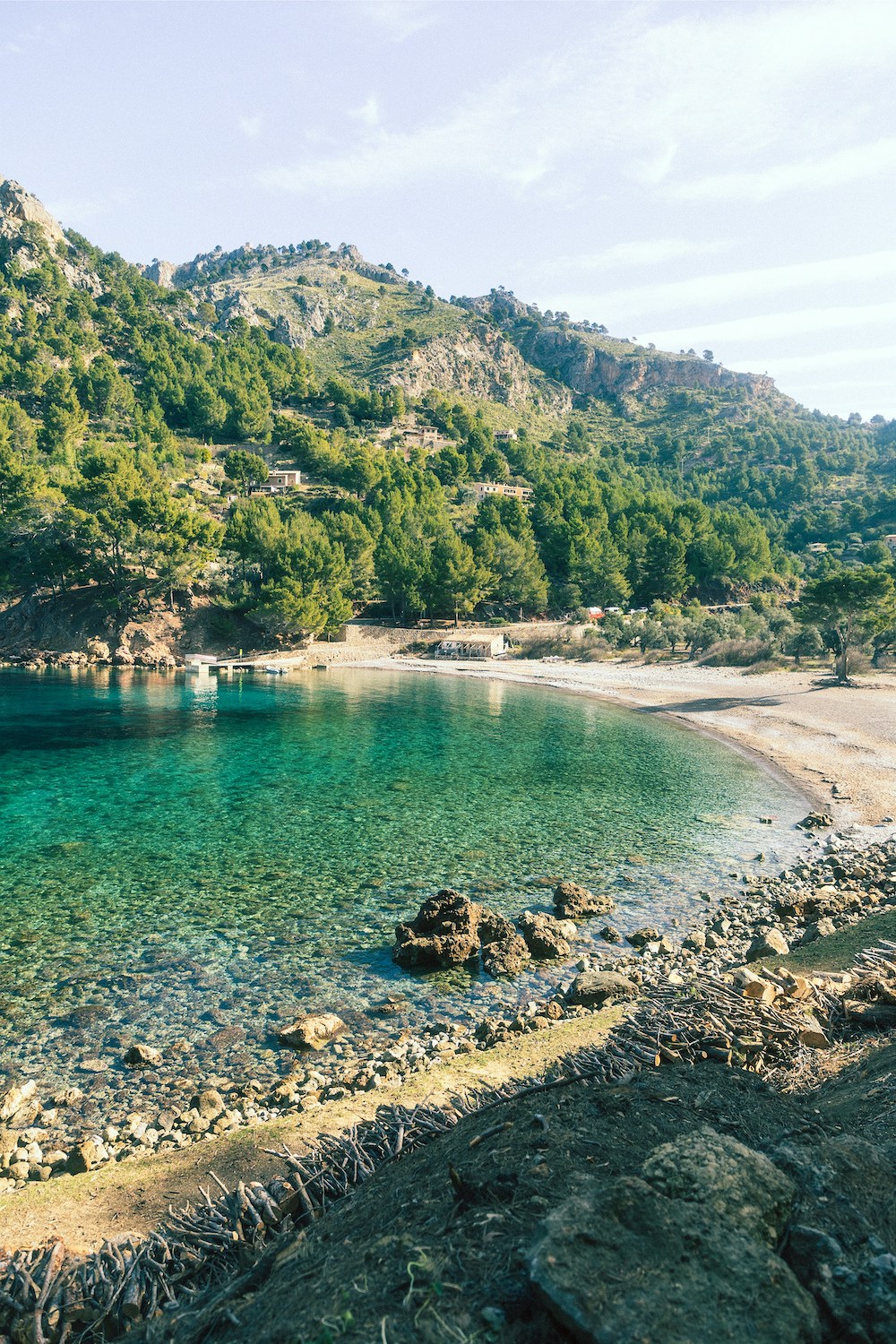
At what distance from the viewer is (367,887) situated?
52.5ft

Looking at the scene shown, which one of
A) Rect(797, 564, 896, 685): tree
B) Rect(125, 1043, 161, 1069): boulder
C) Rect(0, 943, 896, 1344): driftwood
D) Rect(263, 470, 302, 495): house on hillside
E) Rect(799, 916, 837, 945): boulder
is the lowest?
Rect(125, 1043, 161, 1069): boulder

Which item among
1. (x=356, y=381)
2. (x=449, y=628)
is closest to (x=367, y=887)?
(x=449, y=628)

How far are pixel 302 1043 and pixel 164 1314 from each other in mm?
5680

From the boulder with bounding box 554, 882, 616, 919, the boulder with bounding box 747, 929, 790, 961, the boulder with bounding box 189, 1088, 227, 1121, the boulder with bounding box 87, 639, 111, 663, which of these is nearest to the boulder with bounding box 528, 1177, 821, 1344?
the boulder with bounding box 189, 1088, 227, 1121

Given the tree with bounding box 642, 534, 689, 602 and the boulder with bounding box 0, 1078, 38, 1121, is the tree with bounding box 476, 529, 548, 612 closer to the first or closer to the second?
the tree with bounding box 642, 534, 689, 602

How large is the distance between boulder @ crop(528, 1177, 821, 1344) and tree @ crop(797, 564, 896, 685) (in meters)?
46.7

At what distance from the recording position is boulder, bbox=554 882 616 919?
14.5 meters

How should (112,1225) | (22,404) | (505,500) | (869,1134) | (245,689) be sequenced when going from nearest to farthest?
(869,1134) → (112,1225) → (245,689) → (505,500) → (22,404)

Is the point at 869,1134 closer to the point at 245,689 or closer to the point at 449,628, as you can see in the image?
the point at 245,689

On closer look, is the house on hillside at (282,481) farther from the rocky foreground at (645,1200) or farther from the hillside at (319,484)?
the rocky foreground at (645,1200)

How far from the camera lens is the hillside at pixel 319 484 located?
71312 mm

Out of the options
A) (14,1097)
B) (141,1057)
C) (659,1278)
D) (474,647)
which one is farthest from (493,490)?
(659,1278)

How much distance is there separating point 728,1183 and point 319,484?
11931cm

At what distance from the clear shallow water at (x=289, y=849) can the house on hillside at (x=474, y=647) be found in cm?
3528
